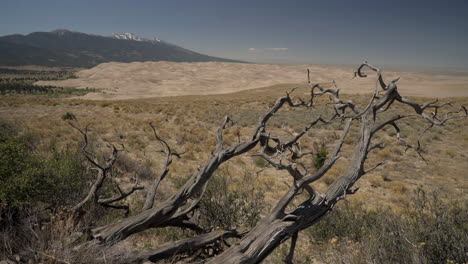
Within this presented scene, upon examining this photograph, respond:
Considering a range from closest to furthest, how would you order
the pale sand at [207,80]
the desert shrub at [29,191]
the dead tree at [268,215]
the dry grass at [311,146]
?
the dead tree at [268,215], the desert shrub at [29,191], the dry grass at [311,146], the pale sand at [207,80]

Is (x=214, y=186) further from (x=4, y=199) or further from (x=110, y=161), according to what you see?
(x=4, y=199)

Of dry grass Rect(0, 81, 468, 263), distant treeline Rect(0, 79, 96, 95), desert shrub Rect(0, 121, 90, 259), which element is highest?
distant treeline Rect(0, 79, 96, 95)

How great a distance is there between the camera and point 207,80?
261ft

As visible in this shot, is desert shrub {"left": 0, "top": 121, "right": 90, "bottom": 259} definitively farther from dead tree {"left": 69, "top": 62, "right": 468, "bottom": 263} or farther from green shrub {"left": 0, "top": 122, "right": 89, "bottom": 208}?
dead tree {"left": 69, "top": 62, "right": 468, "bottom": 263}

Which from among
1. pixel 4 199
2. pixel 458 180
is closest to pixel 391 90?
pixel 4 199

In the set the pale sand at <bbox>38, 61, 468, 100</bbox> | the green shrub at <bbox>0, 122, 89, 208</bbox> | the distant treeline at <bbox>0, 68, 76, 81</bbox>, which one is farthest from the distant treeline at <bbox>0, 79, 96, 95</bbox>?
the green shrub at <bbox>0, 122, 89, 208</bbox>

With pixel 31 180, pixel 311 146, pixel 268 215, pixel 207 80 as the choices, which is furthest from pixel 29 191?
pixel 207 80

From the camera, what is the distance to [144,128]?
13953mm

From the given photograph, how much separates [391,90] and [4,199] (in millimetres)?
4803

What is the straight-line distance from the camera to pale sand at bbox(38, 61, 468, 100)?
5866cm

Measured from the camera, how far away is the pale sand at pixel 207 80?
192 feet

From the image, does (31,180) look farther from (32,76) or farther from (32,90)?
(32,76)

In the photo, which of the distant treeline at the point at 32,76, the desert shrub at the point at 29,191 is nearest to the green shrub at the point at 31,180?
the desert shrub at the point at 29,191

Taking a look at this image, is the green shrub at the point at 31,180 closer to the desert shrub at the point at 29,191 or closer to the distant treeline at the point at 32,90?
the desert shrub at the point at 29,191
